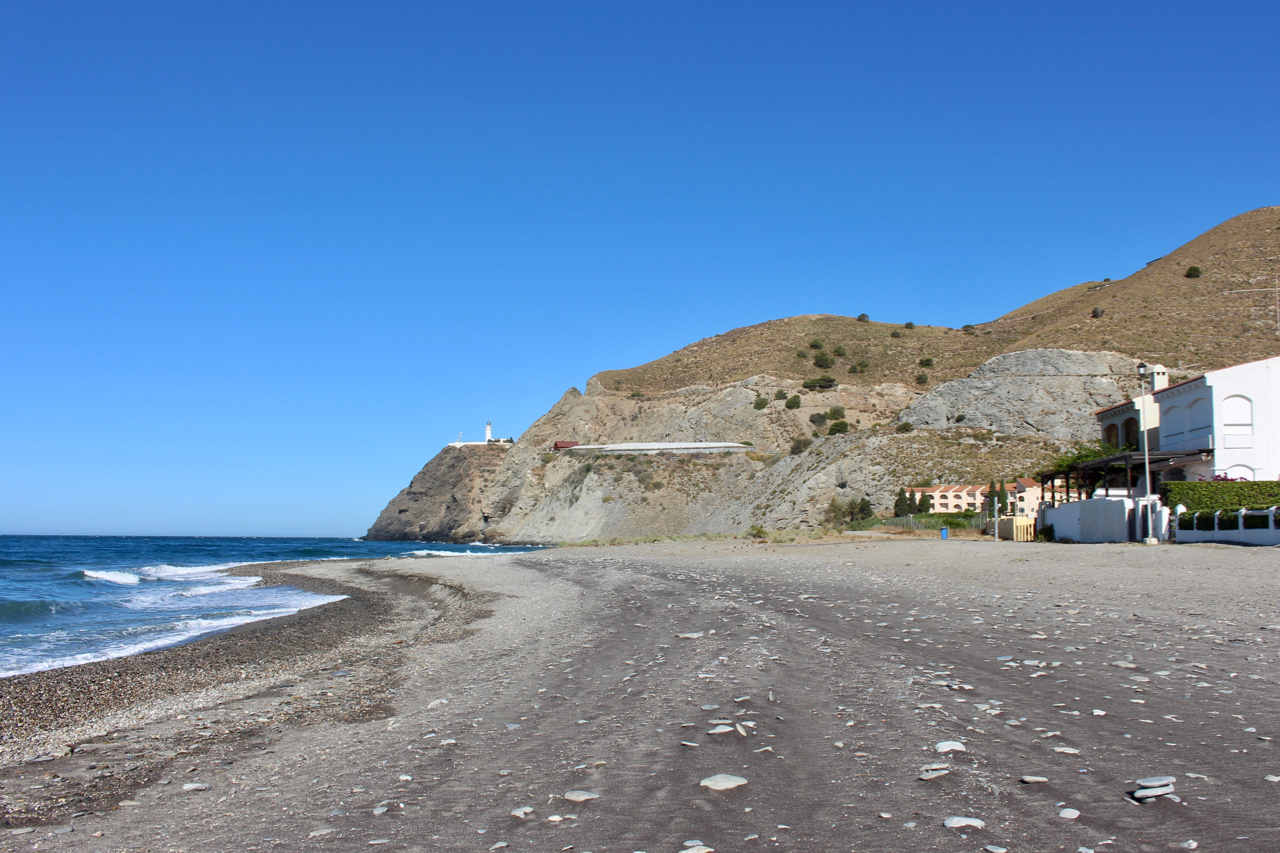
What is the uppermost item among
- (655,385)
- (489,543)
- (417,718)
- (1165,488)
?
(655,385)

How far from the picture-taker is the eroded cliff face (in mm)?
55844

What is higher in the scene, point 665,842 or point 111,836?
point 665,842

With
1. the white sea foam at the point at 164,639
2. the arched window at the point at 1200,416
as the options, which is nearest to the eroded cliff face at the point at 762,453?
the arched window at the point at 1200,416

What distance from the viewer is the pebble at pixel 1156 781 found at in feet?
13.3

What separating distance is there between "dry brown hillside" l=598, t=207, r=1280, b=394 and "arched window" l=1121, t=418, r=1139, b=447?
19037 millimetres

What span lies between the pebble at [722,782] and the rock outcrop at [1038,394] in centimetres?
6072

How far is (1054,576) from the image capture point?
15.8 m

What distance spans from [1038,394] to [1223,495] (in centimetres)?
3737

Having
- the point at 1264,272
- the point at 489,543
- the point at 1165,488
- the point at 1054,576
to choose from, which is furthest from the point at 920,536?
the point at 489,543

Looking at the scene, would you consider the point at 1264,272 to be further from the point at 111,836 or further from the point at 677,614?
the point at 111,836

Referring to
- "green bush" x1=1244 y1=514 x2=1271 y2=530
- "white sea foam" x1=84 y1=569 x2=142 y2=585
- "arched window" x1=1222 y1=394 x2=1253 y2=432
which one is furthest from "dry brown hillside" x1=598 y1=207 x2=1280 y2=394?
"white sea foam" x1=84 y1=569 x2=142 y2=585

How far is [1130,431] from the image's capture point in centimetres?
4066

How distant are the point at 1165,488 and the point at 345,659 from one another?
2824 cm

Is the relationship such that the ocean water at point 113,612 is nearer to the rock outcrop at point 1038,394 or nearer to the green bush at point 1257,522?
the green bush at point 1257,522
